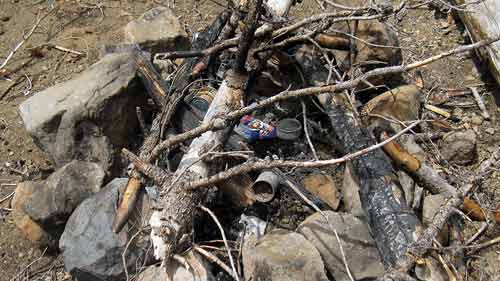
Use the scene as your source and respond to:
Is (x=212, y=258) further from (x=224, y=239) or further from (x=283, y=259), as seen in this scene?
(x=283, y=259)

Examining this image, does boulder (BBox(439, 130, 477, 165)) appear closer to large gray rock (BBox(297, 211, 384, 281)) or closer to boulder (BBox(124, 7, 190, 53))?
large gray rock (BBox(297, 211, 384, 281))

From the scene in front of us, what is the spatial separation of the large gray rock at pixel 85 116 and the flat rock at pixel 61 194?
0.24 meters

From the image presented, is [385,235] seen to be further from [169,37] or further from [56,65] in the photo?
[56,65]

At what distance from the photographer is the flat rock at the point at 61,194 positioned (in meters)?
2.96

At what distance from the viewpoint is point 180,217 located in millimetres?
2707

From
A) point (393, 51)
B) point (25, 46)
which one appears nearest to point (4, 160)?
point (25, 46)

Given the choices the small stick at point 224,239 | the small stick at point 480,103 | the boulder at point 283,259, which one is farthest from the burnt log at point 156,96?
the small stick at point 480,103

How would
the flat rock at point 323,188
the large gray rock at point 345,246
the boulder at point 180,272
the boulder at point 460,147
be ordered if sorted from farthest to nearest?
the boulder at point 460,147 → the flat rock at point 323,188 → the large gray rock at point 345,246 → the boulder at point 180,272

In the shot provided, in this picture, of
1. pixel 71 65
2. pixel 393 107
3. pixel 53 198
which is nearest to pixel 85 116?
pixel 53 198

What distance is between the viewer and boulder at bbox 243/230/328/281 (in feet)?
8.40

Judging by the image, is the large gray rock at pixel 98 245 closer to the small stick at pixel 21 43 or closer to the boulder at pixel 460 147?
the small stick at pixel 21 43

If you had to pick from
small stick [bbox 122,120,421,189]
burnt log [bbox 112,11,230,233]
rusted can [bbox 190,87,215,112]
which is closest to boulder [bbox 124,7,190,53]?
burnt log [bbox 112,11,230,233]

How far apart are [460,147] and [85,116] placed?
7.71ft

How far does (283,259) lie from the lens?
2.61 m
